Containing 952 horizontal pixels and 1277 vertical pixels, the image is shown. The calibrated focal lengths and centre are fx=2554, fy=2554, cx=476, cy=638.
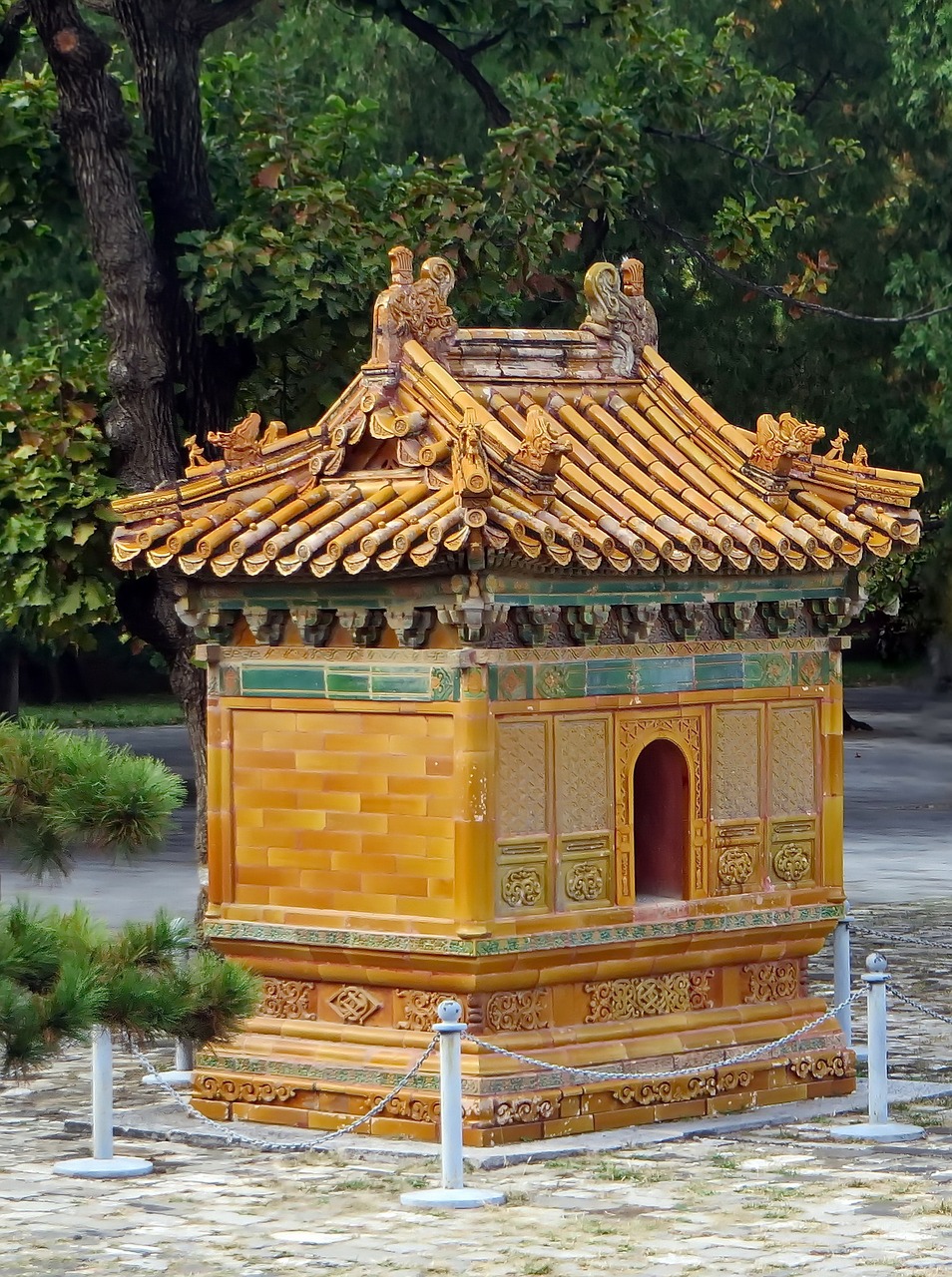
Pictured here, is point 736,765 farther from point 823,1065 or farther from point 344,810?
point 344,810

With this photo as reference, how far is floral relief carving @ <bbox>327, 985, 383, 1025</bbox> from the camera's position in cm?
1170

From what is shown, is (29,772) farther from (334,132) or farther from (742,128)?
(742,128)

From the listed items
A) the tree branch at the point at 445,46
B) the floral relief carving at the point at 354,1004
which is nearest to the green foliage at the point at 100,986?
the floral relief carving at the point at 354,1004

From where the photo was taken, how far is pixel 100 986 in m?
7.65

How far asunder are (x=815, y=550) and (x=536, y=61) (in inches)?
532

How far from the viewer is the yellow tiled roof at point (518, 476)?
11.1 metres

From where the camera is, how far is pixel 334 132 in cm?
1766

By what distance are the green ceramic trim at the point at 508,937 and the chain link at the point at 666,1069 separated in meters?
0.42

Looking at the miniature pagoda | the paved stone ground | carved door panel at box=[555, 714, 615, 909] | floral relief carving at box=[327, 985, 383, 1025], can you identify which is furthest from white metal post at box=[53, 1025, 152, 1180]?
carved door panel at box=[555, 714, 615, 909]

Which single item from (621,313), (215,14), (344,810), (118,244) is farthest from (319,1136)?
(215,14)

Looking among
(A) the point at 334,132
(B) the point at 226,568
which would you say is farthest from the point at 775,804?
(A) the point at 334,132

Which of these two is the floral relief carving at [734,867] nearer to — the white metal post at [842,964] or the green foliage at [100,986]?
the white metal post at [842,964]

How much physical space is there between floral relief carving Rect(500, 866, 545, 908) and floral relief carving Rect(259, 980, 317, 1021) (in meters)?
1.18

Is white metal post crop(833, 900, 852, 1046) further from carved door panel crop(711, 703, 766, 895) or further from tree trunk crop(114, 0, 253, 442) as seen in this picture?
tree trunk crop(114, 0, 253, 442)
